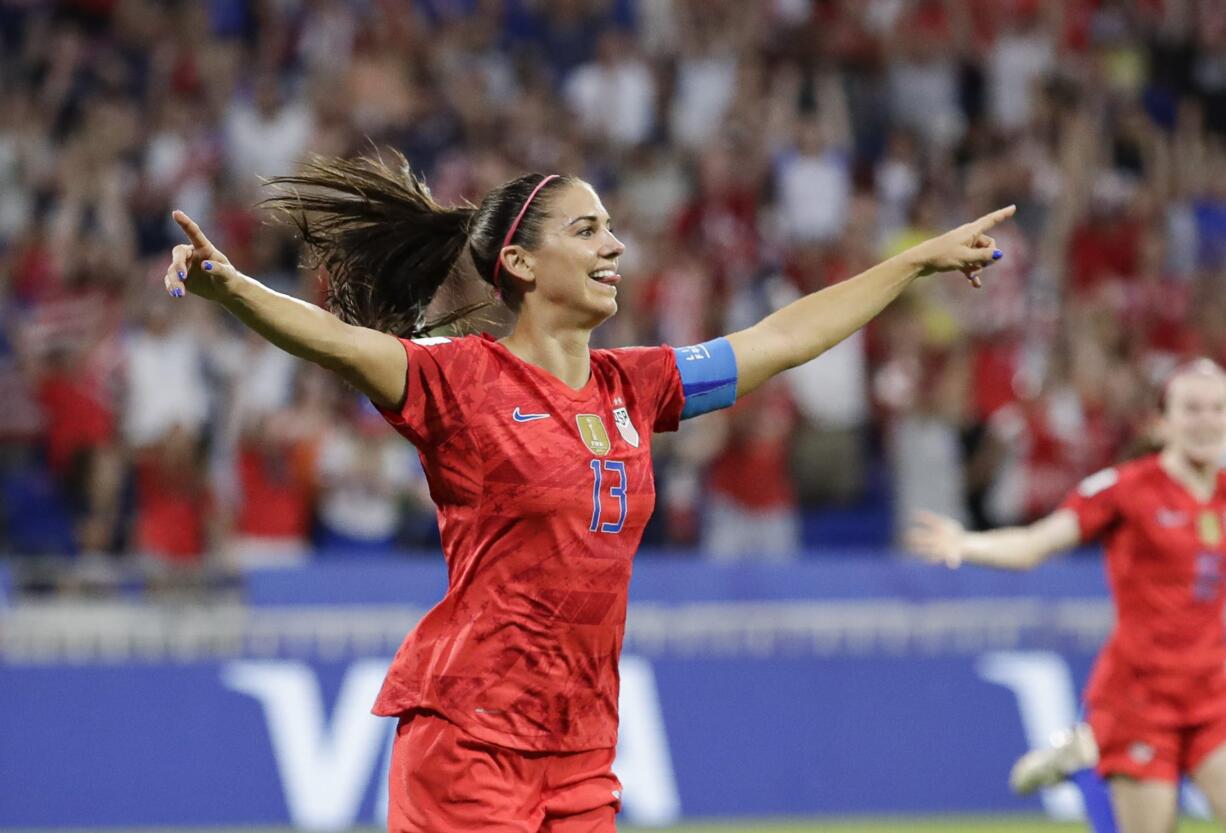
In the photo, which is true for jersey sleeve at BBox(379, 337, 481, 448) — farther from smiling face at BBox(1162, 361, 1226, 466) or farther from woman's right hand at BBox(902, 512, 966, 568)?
smiling face at BBox(1162, 361, 1226, 466)

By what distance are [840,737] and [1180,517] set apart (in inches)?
164

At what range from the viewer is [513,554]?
4.62 metres

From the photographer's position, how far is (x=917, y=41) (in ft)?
51.6

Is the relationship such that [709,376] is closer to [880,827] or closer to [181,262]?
[181,262]

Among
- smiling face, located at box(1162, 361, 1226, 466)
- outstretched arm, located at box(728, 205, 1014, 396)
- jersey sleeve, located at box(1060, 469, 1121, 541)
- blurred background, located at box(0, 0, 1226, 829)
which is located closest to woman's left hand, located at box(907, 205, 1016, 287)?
outstretched arm, located at box(728, 205, 1014, 396)

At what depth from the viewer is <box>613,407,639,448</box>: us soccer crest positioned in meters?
4.84

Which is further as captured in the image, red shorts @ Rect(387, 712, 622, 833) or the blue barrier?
the blue barrier

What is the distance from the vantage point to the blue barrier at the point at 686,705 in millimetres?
10492

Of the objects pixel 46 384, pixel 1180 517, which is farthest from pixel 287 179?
pixel 46 384

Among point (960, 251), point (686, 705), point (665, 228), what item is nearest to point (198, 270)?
point (960, 251)

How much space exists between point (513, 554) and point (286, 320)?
2.60 ft

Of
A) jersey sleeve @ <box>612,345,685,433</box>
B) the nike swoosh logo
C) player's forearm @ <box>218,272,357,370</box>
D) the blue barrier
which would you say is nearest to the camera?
player's forearm @ <box>218,272,357,370</box>

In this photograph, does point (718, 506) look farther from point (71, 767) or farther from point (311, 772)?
point (71, 767)

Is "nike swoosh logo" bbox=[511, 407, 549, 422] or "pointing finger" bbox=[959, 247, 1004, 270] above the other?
"pointing finger" bbox=[959, 247, 1004, 270]
